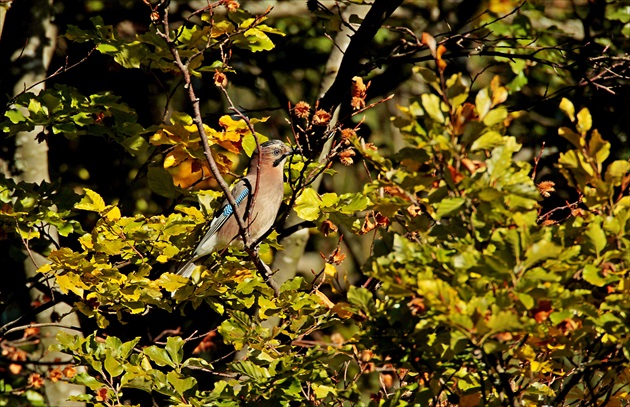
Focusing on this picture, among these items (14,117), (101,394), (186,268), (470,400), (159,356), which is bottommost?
(470,400)

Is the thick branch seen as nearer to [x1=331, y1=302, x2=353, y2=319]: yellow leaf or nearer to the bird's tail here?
the bird's tail

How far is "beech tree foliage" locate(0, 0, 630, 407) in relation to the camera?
2.49 meters

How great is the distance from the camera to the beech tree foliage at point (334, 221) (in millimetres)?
2486

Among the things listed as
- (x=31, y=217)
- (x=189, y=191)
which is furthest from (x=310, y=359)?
(x=31, y=217)

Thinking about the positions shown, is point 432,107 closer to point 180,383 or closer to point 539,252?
point 539,252

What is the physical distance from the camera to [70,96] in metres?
4.46

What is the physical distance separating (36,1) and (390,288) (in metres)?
4.60

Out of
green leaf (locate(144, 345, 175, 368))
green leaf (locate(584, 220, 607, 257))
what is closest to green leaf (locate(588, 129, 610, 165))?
green leaf (locate(584, 220, 607, 257))

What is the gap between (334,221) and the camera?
4.07m

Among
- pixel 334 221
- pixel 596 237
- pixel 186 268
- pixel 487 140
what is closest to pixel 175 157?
pixel 186 268

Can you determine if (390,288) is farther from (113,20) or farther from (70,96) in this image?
(113,20)

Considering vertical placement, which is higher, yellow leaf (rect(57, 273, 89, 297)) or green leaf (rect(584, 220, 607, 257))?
yellow leaf (rect(57, 273, 89, 297))

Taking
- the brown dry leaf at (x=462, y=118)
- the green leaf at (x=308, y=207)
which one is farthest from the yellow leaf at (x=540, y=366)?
the green leaf at (x=308, y=207)

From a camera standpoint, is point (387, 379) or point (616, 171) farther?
point (387, 379)
